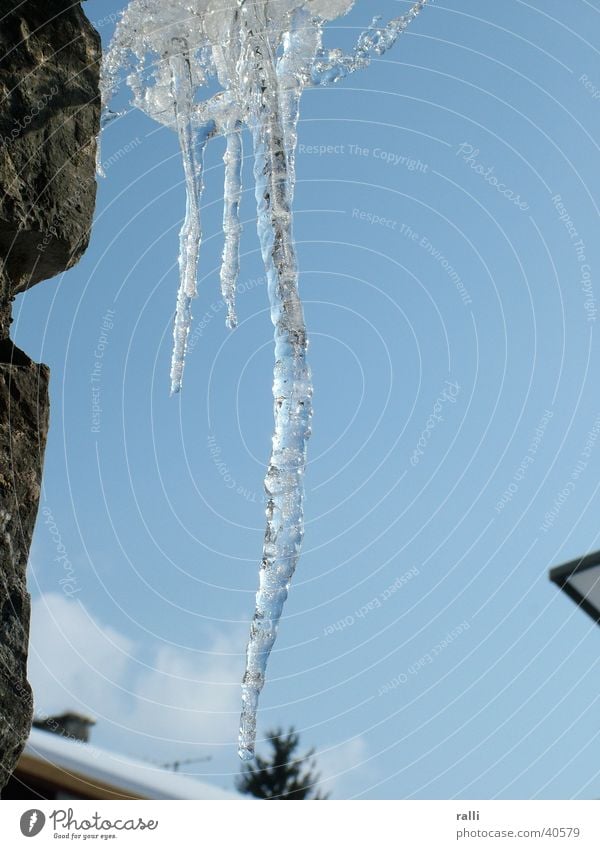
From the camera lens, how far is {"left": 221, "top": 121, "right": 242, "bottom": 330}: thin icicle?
353cm

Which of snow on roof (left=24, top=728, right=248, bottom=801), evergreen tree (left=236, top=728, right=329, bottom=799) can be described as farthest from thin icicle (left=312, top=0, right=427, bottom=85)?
evergreen tree (left=236, top=728, right=329, bottom=799)

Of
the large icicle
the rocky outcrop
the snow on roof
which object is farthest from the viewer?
the snow on roof

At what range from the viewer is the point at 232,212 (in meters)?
3.53

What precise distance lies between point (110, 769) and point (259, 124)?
3.32 meters

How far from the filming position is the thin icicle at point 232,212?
3.53 meters

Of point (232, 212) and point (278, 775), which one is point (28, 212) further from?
point (278, 775)

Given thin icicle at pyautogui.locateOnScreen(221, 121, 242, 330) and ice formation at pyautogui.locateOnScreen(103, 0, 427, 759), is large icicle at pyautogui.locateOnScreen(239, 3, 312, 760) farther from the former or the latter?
thin icicle at pyautogui.locateOnScreen(221, 121, 242, 330)

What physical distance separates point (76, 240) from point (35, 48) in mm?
529

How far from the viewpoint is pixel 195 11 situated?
321cm

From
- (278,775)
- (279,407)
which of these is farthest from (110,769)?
(278,775)

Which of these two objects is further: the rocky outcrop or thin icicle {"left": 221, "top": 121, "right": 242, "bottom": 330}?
thin icicle {"left": 221, "top": 121, "right": 242, "bottom": 330}

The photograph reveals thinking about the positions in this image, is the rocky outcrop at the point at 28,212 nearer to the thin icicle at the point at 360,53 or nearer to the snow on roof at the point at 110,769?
the thin icicle at the point at 360,53
